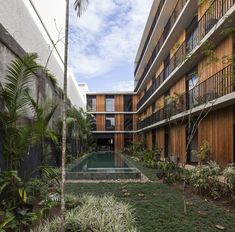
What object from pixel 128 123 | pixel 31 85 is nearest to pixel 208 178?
pixel 31 85

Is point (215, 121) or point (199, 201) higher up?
point (215, 121)

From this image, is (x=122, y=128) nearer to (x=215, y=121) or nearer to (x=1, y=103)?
(x=215, y=121)

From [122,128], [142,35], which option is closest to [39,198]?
[142,35]

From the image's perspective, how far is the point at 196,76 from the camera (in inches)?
571

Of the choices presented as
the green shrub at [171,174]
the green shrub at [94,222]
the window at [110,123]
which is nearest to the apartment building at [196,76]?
the green shrub at [171,174]

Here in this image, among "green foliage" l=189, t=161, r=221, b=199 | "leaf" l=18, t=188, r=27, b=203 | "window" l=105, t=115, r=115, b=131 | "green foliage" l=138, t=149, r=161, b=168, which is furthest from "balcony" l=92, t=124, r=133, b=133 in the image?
"leaf" l=18, t=188, r=27, b=203

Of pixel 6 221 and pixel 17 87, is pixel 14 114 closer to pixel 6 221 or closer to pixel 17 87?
pixel 17 87

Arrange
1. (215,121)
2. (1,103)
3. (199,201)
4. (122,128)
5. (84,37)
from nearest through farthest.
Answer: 1. (84,37)
2. (1,103)
3. (199,201)
4. (215,121)
5. (122,128)

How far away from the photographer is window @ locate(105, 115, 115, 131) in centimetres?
4556

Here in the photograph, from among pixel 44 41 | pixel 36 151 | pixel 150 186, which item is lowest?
pixel 150 186

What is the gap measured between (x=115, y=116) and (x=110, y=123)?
121cm

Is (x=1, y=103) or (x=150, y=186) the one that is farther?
(x=150, y=186)

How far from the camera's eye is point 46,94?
1393cm

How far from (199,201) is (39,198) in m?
4.12
